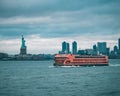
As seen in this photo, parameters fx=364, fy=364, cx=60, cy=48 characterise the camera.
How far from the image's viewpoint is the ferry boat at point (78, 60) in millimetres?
127125

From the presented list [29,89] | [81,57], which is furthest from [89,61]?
A: [29,89]

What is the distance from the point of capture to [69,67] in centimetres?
13325

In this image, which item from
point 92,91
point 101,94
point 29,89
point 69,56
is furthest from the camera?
point 69,56

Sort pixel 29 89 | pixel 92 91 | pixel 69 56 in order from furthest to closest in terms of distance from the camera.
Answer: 1. pixel 69 56
2. pixel 29 89
3. pixel 92 91

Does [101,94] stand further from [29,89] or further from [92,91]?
[29,89]

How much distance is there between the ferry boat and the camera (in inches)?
5005

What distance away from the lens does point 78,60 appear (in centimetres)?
13138

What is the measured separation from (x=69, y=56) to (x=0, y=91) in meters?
71.9

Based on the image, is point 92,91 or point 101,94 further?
point 92,91

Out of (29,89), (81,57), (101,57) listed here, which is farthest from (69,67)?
(29,89)

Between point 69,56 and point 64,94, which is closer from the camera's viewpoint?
point 64,94

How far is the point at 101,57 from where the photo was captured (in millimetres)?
139250

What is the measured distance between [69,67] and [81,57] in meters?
5.79

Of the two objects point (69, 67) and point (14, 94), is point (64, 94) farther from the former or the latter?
point (69, 67)
